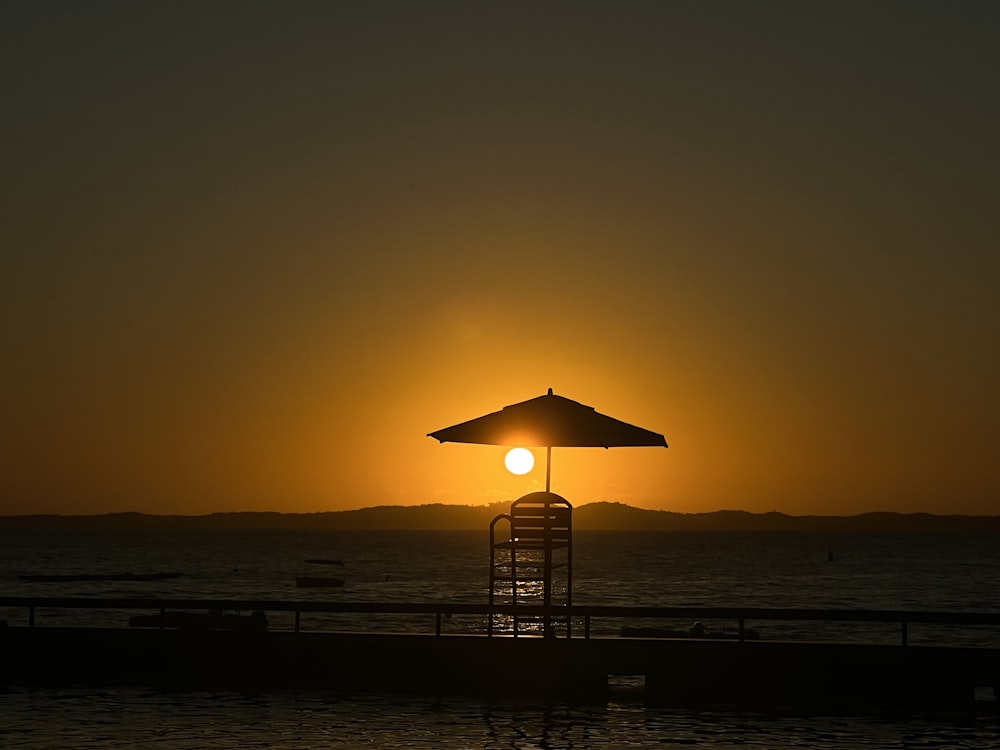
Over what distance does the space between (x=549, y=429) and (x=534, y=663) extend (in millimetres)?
3175

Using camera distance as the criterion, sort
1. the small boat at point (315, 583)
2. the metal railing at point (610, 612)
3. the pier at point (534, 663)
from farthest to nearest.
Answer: the small boat at point (315, 583), the metal railing at point (610, 612), the pier at point (534, 663)

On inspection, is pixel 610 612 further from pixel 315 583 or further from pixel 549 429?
pixel 315 583

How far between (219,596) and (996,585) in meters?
59.3

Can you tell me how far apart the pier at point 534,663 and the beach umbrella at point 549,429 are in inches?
89.9

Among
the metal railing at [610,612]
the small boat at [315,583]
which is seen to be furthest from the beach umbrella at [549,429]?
the small boat at [315,583]

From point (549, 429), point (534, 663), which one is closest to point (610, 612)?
point (534, 663)

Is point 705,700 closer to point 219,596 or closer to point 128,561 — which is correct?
point 219,596

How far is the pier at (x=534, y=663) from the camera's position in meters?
18.4

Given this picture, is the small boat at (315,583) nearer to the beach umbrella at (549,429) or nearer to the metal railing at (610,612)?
the metal railing at (610,612)

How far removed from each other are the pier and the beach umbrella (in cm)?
228

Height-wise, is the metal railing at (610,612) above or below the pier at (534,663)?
above

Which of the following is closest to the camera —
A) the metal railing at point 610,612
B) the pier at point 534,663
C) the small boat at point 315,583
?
the pier at point 534,663

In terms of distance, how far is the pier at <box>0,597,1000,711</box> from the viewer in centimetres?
1842

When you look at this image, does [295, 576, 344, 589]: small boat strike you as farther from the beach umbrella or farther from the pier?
the beach umbrella
